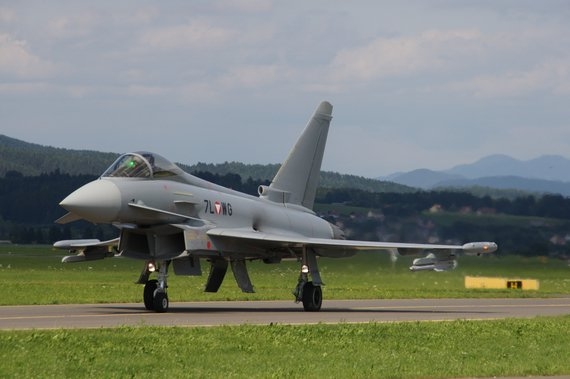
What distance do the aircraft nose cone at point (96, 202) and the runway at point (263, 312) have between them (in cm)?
199

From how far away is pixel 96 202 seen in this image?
23234mm

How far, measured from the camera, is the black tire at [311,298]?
2689 centimetres

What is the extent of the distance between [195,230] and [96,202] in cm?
286

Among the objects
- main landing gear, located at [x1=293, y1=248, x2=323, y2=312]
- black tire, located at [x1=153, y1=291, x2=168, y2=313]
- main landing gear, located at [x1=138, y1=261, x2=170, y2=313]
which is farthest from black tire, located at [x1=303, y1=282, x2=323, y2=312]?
Answer: black tire, located at [x1=153, y1=291, x2=168, y2=313]

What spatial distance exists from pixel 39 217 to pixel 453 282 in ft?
392

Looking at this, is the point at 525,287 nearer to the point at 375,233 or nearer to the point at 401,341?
the point at 375,233

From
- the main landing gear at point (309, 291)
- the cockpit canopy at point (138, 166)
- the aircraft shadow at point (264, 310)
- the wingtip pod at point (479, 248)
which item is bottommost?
the aircraft shadow at point (264, 310)

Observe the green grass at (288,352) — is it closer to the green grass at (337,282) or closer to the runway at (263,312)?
the runway at (263,312)

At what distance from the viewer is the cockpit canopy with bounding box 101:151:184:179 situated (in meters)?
24.4

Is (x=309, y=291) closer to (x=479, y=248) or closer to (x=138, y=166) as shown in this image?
(x=479, y=248)

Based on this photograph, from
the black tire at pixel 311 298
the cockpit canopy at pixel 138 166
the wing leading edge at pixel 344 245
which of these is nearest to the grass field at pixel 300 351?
the wing leading edge at pixel 344 245

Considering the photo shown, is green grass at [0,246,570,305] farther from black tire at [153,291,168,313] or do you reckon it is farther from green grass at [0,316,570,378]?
green grass at [0,316,570,378]

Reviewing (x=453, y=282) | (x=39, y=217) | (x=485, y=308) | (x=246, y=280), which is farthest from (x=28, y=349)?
(x=39, y=217)

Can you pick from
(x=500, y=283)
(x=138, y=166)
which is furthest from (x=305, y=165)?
(x=500, y=283)
